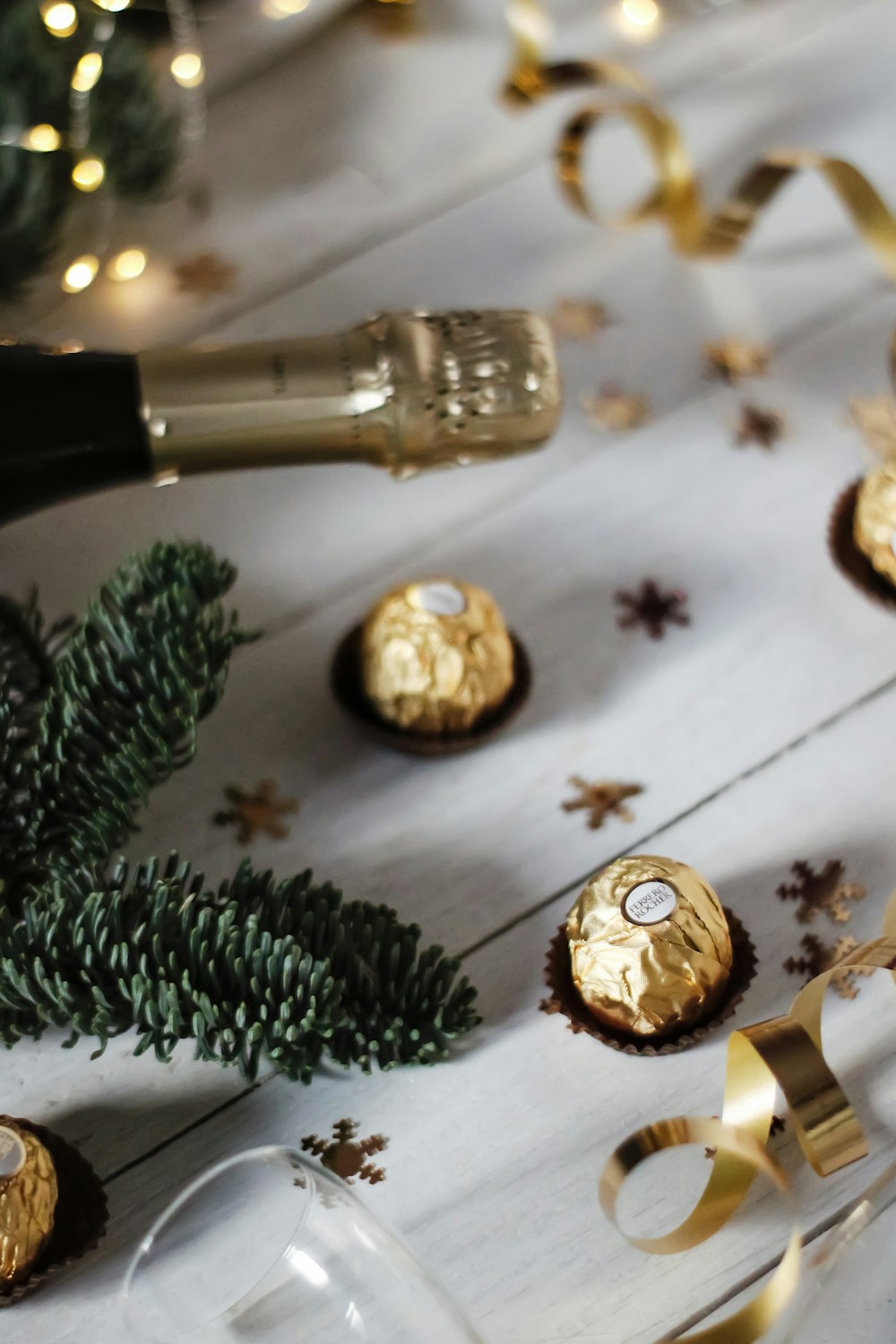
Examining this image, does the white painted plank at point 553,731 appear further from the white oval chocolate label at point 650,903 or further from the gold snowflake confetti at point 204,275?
the gold snowflake confetti at point 204,275

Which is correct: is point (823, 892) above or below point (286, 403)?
below

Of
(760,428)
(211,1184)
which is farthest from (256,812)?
(760,428)

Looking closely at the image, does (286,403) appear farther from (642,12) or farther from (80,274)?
(642,12)

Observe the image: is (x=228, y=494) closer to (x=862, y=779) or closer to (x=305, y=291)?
(x=305, y=291)

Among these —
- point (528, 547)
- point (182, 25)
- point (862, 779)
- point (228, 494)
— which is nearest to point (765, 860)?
point (862, 779)

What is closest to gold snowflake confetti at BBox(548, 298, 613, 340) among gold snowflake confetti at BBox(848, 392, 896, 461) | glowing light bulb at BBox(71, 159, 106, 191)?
gold snowflake confetti at BBox(848, 392, 896, 461)

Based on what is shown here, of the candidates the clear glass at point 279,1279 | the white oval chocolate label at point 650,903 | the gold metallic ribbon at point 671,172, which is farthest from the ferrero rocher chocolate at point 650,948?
the gold metallic ribbon at point 671,172

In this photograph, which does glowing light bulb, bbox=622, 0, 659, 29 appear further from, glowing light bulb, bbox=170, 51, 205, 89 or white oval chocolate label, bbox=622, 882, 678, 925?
white oval chocolate label, bbox=622, 882, 678, 925
